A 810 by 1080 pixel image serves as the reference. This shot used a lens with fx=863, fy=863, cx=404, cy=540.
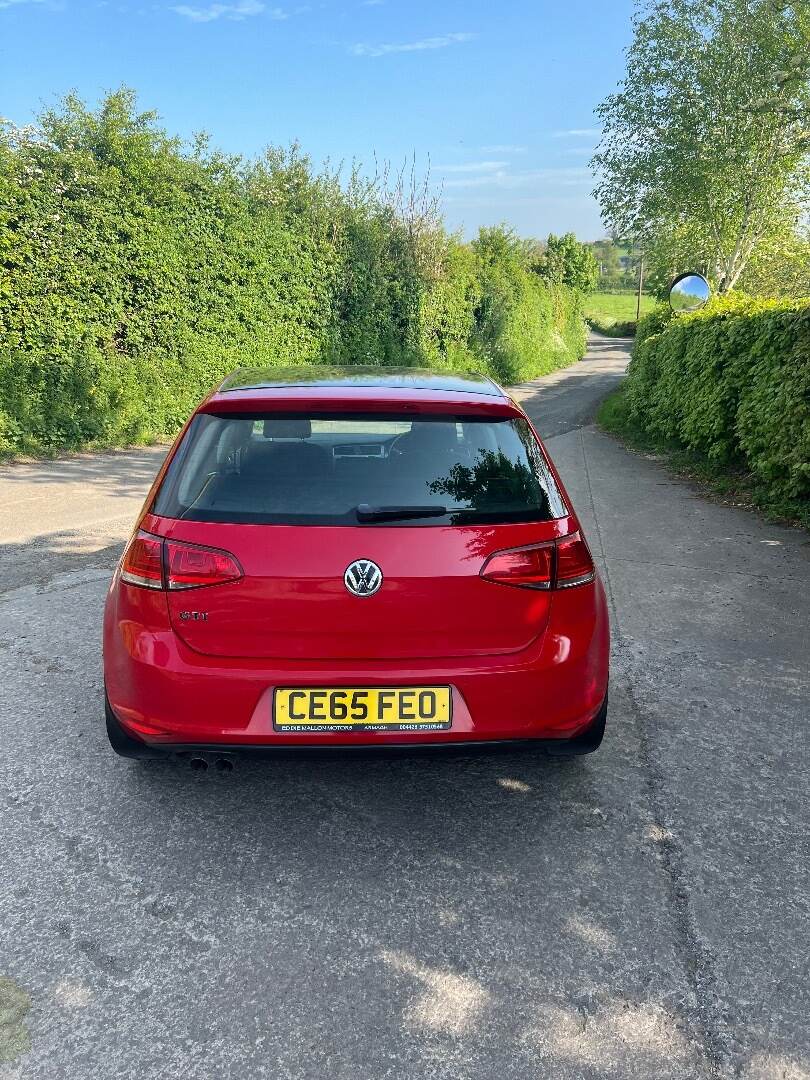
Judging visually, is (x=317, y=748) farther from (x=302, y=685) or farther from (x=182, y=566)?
(x=182, y=566)

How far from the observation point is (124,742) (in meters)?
3.13

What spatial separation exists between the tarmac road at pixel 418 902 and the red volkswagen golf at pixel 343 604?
0.75ft

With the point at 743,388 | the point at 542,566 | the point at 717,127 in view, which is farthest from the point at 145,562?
the point at 717,127

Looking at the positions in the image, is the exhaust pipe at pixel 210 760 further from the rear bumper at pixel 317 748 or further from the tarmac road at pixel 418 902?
the tarmac road at pixel 418 902

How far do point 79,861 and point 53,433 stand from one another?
990cm

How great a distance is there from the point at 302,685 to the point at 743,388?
8.47 m

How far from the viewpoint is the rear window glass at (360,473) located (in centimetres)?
293

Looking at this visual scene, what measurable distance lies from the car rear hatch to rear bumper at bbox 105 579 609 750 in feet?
0.17

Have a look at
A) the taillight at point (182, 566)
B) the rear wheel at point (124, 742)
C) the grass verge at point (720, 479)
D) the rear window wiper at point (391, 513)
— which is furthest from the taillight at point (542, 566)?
the grass verge at point (720, 479)

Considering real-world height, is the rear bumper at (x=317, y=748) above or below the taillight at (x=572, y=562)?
below

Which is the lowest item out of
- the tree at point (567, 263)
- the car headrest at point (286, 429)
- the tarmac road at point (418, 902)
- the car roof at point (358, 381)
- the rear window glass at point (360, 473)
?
the tarmac road at point (418, 902)

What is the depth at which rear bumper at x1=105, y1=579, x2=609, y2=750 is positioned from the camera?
9.34 ft

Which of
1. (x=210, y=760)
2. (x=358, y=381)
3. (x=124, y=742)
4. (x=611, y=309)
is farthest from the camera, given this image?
(x=611, y=309)

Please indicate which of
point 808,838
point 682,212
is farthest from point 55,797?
point 682,212
